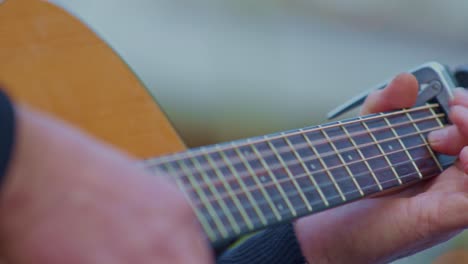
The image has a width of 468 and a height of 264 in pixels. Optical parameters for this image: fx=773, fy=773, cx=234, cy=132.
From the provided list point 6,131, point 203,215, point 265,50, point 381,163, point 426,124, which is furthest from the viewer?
point 265,50

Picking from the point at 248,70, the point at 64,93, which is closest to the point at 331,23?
the point at 248,70

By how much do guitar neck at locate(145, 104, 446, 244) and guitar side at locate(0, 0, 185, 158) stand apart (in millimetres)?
75

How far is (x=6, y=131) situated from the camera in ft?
1.45

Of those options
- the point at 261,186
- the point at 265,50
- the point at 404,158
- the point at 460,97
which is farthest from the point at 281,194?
the point at 265,50

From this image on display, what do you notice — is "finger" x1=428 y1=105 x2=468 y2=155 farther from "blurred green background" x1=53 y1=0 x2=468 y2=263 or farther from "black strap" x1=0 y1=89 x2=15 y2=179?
"blurred green background" x1=53 y1=0 x2=468 y2=263

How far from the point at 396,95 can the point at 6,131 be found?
2.00ft

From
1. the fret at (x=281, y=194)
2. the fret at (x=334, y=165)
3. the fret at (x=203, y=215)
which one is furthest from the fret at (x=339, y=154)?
the fret at (x=203, y=215)

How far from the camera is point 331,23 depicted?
10.4 feet

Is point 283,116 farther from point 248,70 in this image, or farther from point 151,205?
point 151,205

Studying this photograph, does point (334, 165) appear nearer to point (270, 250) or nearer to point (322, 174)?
point (322, 174)

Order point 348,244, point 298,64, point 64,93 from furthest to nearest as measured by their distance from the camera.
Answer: point 298,64 < point 348,244 < point 64,93

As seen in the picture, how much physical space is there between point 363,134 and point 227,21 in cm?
220

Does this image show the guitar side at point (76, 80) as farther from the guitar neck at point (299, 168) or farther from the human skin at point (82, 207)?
the human skin at point (82, 207)

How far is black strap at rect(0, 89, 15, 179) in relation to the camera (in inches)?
17.1
